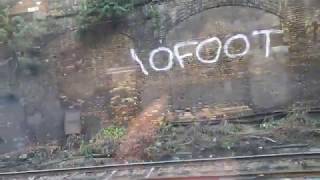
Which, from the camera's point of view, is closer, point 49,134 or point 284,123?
point 284,123

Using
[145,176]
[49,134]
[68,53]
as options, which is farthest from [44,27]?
[145,176]

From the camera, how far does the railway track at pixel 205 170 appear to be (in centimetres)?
812

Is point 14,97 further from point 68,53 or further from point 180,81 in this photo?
point 180,81

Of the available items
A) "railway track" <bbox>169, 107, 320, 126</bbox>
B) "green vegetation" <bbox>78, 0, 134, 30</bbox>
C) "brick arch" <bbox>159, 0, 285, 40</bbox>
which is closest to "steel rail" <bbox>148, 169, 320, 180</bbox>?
"railway track" <bbox>169, 107, 320, 126</bbox>

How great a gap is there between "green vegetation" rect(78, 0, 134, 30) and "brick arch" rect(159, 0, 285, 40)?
1.00 metres

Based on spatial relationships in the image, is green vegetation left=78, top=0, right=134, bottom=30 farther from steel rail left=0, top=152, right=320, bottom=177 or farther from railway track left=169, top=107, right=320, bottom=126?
steel rail left=0, top=152, right=320, bottom=177

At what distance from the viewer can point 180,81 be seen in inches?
489

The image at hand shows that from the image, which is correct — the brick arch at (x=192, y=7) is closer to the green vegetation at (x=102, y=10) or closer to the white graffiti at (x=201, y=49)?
the white graffiti at (x=201, y=49)

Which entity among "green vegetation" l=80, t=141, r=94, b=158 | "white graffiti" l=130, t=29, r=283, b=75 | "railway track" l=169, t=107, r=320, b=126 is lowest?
"green vegetation" l=80, t=141, r=94, b=158

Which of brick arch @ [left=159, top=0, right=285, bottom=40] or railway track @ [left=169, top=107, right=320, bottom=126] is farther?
brick arch @ [left=159, top=0, right=285, bottom=40]

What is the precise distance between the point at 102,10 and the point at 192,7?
241 centimetres

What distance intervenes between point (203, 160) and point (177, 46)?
386 cm

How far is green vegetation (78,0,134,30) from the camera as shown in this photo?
41.5 ft

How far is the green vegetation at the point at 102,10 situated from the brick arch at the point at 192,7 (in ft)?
3.28
